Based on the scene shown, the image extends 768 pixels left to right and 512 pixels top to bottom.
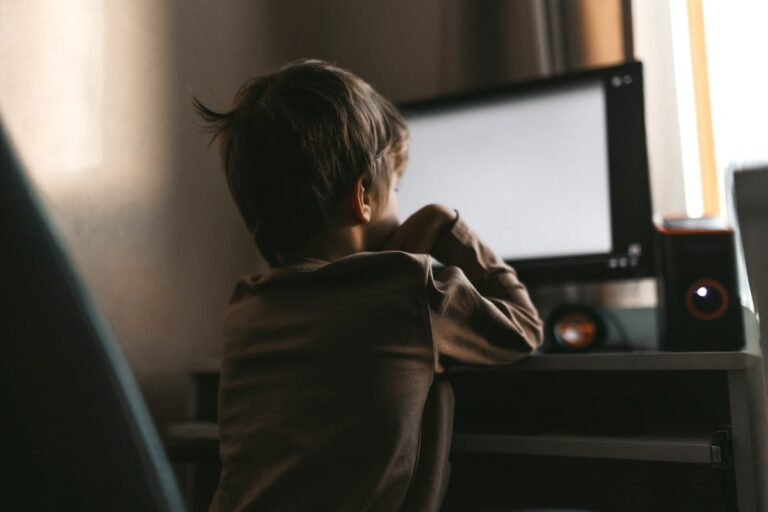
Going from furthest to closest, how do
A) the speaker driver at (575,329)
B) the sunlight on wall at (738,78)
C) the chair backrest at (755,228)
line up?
the sunlight on wall at (738,78) < the speaker driver at (575,329) < the chair backrest at (755,228)

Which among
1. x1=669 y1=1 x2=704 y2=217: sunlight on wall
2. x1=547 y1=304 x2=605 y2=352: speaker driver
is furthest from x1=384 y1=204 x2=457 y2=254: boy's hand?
x1=669 y1=1 x2=704 y2=217: sunlight on wall

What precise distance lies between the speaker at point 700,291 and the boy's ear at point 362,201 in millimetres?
484

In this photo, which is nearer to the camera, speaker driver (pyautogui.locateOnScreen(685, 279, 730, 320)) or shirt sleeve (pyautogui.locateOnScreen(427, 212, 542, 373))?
shirt sleeve (pyautogui.locateOnScreen(427, 212, 542, 373))

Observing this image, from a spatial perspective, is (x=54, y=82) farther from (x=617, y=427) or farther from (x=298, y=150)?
(x=617, y=427)

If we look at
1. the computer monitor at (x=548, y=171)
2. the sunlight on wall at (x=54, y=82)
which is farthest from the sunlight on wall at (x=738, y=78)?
the sunlight on wall at (x=54, y=82)

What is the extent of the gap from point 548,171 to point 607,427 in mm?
517

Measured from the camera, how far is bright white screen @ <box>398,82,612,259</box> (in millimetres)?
1205

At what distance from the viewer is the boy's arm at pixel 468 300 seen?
72cm

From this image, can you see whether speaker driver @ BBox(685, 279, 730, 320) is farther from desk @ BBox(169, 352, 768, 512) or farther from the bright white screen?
the bright white screen

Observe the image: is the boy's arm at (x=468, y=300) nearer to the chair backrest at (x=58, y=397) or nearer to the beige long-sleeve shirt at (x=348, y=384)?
the beige long-sleeve shirt at (x=348, y=384)

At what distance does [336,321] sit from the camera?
0.70m

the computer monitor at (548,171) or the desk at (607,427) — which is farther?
the computer monitor at (548,171)

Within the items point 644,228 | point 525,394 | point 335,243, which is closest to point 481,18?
point 644,228

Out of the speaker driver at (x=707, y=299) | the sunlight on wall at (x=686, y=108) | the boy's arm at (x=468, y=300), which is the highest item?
the sunlight on wall at (x=686, y=108)
